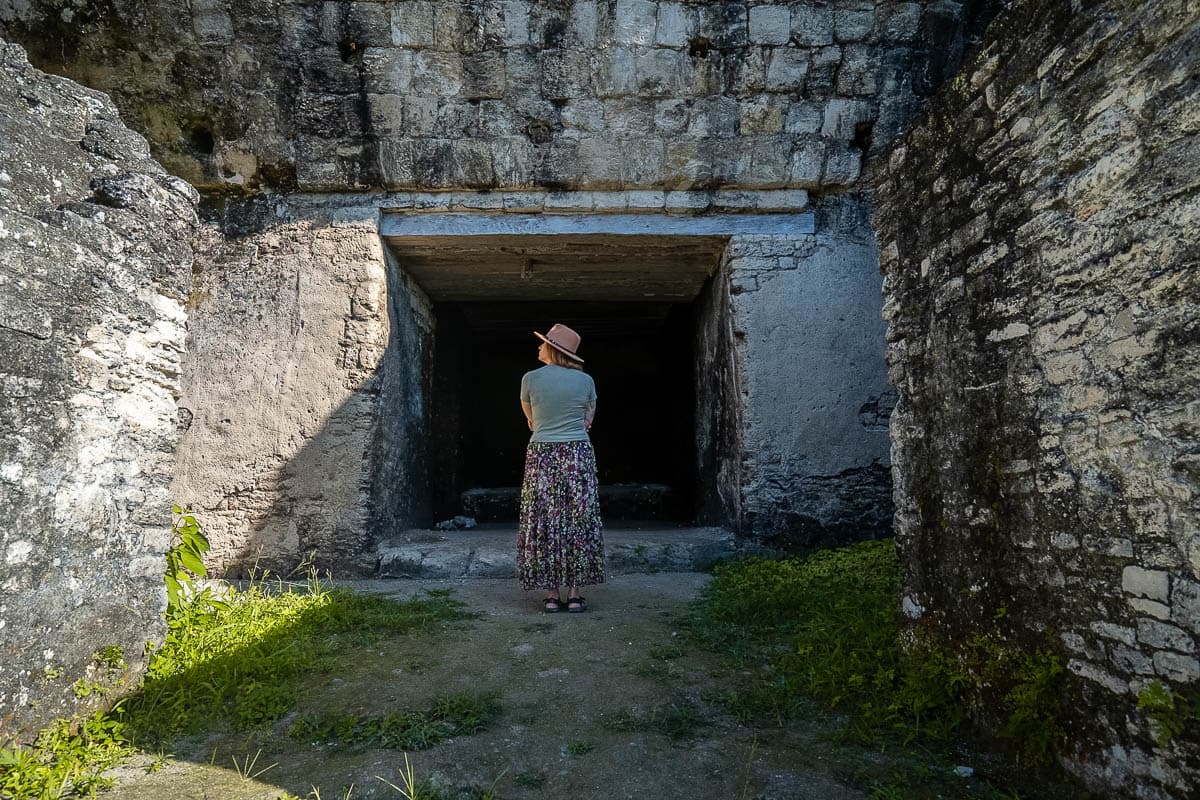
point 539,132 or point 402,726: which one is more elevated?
point 539,132

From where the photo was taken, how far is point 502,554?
485 centimetres

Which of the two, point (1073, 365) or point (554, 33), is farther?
point (554, 33)

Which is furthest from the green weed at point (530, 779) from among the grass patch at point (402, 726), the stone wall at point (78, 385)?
the stone wall at point (78, 385)

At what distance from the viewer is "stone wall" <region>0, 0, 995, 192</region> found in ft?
15.6

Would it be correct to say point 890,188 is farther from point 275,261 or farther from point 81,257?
point 275,261

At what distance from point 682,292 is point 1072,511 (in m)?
4.81

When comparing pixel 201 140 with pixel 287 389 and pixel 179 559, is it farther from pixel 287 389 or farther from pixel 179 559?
pixel 179 559

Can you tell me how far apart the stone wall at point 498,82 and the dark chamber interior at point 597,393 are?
2.06 meters

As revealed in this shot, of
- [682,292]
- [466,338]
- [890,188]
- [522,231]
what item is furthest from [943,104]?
[466,338]

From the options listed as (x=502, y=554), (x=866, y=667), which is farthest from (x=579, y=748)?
(x=502, y=554)

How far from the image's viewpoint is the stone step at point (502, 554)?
15.6 ft

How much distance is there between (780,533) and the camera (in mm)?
5008

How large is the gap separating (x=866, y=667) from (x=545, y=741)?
1258mm

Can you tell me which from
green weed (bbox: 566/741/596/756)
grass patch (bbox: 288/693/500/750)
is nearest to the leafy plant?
grass patch (bbox: 288/693/500/750)
